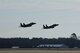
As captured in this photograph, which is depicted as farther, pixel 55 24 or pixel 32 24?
pixel 55 24

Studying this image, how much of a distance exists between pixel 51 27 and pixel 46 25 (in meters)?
4.39

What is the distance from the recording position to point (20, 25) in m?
83.1

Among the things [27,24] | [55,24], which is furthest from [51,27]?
[27,24]

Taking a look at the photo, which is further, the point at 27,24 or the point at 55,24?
the point at 55,24

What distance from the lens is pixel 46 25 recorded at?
86125 mm

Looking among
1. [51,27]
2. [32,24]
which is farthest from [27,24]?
[51,27]

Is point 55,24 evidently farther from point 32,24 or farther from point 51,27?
point 32,24

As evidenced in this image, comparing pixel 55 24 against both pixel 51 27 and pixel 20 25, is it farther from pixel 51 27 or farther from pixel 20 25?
pixel 20 25

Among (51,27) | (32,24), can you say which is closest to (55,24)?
(51,27)

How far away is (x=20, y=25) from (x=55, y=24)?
34.8 ft

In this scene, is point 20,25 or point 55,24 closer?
point 20,25

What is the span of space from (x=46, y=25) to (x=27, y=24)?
12.0ft

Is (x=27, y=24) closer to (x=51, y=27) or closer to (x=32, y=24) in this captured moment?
(x=32, y=24)

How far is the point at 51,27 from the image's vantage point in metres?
90.4
